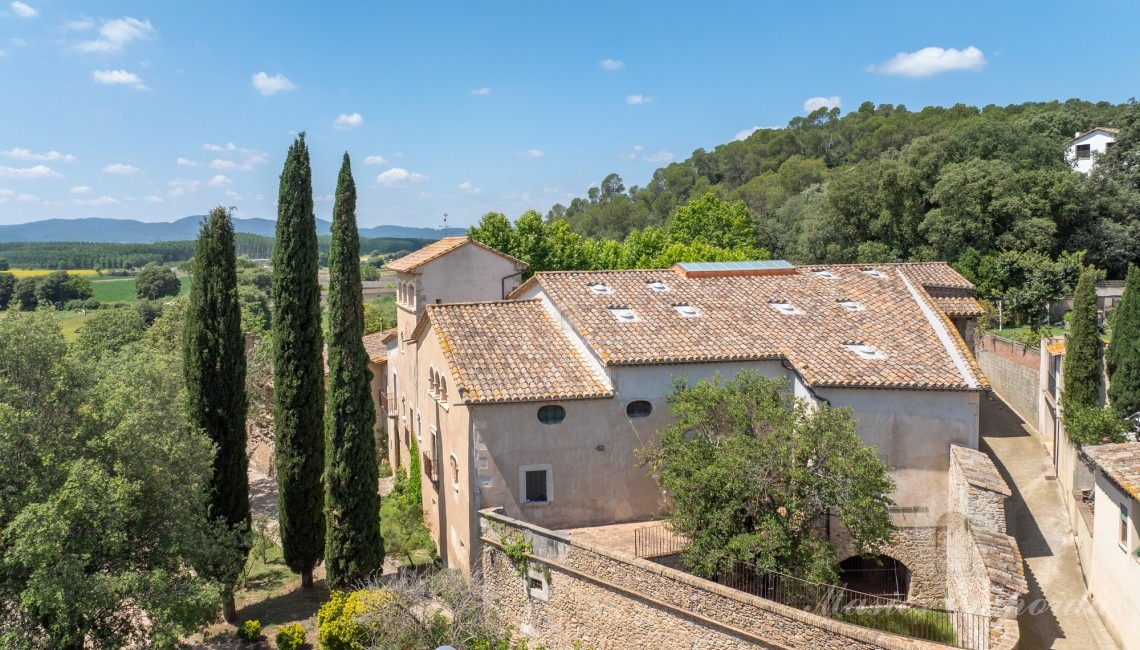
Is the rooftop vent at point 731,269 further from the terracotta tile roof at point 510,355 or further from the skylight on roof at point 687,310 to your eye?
the terracotta tile roof at point 510,355

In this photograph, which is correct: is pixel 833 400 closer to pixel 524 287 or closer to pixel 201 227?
pixel 524 287

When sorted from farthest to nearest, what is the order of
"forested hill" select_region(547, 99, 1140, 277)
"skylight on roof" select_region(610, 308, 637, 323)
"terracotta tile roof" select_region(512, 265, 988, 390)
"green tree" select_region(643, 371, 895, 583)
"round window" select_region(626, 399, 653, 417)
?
"forested hill" select_region(547, 99, 1140, 277), "skylight on roof" select_region(610, 308, 637, 323), "round window" select_region(626, 399, 653, 417), "terracotta tile roof" select_region(512, 265, 988, 390), "green tree" select_region(643, 371, 895, 583)

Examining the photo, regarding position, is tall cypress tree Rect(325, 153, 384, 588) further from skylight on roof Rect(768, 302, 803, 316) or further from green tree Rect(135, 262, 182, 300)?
green tree Rect(135, 262, 182, 300)

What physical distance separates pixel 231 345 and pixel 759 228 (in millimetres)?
53760

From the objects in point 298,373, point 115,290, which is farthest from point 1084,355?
point 115,290

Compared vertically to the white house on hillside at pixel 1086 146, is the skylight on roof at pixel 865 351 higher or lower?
lower

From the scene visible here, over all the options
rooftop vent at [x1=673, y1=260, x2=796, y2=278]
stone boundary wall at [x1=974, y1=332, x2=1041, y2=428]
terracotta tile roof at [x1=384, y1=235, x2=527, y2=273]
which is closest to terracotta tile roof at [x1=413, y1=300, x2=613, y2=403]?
rooftop vent at [x1=673, y1=260, x2=796, y2=278]

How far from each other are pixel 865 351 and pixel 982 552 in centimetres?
641

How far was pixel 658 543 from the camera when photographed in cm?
1748

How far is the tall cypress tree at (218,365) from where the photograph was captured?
20781 mm

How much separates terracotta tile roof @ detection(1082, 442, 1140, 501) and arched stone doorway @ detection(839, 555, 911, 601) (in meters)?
4.95

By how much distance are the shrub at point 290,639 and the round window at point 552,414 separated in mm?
7747

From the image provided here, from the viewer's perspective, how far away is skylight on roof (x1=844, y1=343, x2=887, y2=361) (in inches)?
786

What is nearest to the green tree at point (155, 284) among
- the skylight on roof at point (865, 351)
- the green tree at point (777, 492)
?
the skylight on roof at point (865, 351)
